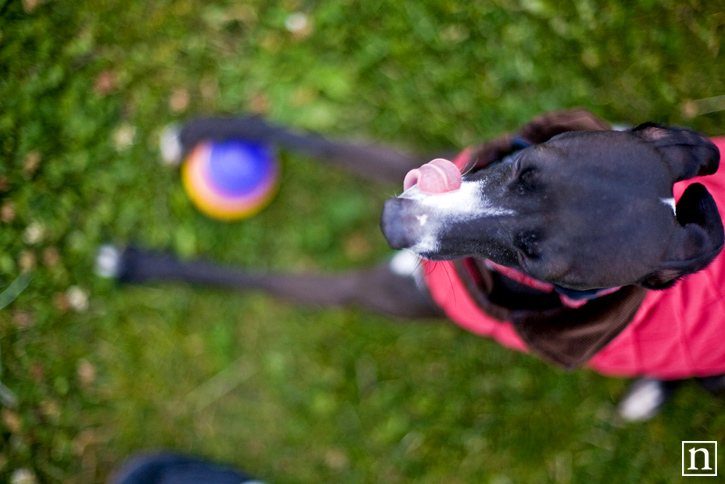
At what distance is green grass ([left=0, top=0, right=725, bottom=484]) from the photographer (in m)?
3.36

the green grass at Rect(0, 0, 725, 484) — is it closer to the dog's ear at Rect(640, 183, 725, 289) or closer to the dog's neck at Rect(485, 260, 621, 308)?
the dog's neck at Rect(485, 260, 621, 308)

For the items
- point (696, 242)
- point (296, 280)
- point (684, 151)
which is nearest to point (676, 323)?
point (696, 242)

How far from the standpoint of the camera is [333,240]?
3.48 m

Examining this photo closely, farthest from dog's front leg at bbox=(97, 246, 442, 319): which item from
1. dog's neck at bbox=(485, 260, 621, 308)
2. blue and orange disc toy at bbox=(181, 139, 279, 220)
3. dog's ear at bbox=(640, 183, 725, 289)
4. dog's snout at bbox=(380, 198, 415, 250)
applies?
dog's ear at bbox=(640, 183, 725, 289)

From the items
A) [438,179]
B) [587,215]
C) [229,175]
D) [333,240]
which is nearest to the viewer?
[587,215]

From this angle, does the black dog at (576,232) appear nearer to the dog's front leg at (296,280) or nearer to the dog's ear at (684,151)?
the dog's ear at (684,151)

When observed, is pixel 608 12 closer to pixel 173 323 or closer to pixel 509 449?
pixel 509 449

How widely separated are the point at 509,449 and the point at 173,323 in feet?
7.48

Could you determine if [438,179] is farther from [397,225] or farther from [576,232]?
[576,232]

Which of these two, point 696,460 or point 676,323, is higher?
point 676,323

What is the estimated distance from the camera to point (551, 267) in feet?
5.84

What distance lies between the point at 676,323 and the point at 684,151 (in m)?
0.71

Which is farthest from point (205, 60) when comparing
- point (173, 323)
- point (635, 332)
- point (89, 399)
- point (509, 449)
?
point (509, 449)

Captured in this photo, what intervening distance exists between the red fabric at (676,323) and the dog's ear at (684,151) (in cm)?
30
